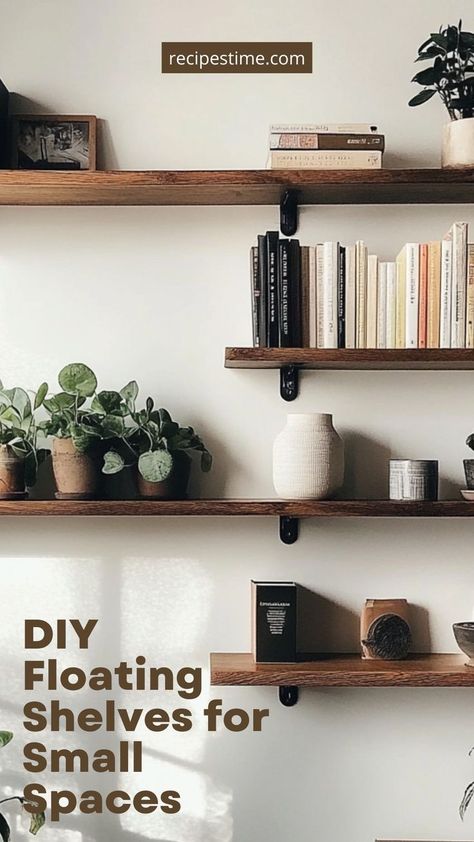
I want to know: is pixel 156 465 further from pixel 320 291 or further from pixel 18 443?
pixel 320 291

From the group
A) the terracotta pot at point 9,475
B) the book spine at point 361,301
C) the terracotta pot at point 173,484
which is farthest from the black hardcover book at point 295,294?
the terracotta pot at point 9,475

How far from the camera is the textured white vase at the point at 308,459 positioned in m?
2.08

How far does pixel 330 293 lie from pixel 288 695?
856mm

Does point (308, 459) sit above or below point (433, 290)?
below

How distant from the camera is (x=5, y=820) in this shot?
2.12m

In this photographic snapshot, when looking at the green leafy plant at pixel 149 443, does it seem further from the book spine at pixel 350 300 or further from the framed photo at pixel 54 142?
the framed photo at pixel 54 142

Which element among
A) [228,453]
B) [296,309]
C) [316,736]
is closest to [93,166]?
[296,309]

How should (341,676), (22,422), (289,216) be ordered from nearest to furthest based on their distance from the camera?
(341,676)
(22,422)
(289,216)

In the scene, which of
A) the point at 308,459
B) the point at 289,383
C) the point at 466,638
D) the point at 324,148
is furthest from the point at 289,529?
the point at 324,148

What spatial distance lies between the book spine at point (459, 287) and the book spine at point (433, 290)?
0.10 ft

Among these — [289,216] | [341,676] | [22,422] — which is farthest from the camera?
[289,216]

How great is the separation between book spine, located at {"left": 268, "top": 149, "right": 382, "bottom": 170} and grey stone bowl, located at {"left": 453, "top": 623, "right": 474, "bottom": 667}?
960 mm

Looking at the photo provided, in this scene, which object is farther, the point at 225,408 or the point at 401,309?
the point at 225,408

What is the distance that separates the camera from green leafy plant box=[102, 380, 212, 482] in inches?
81.4
